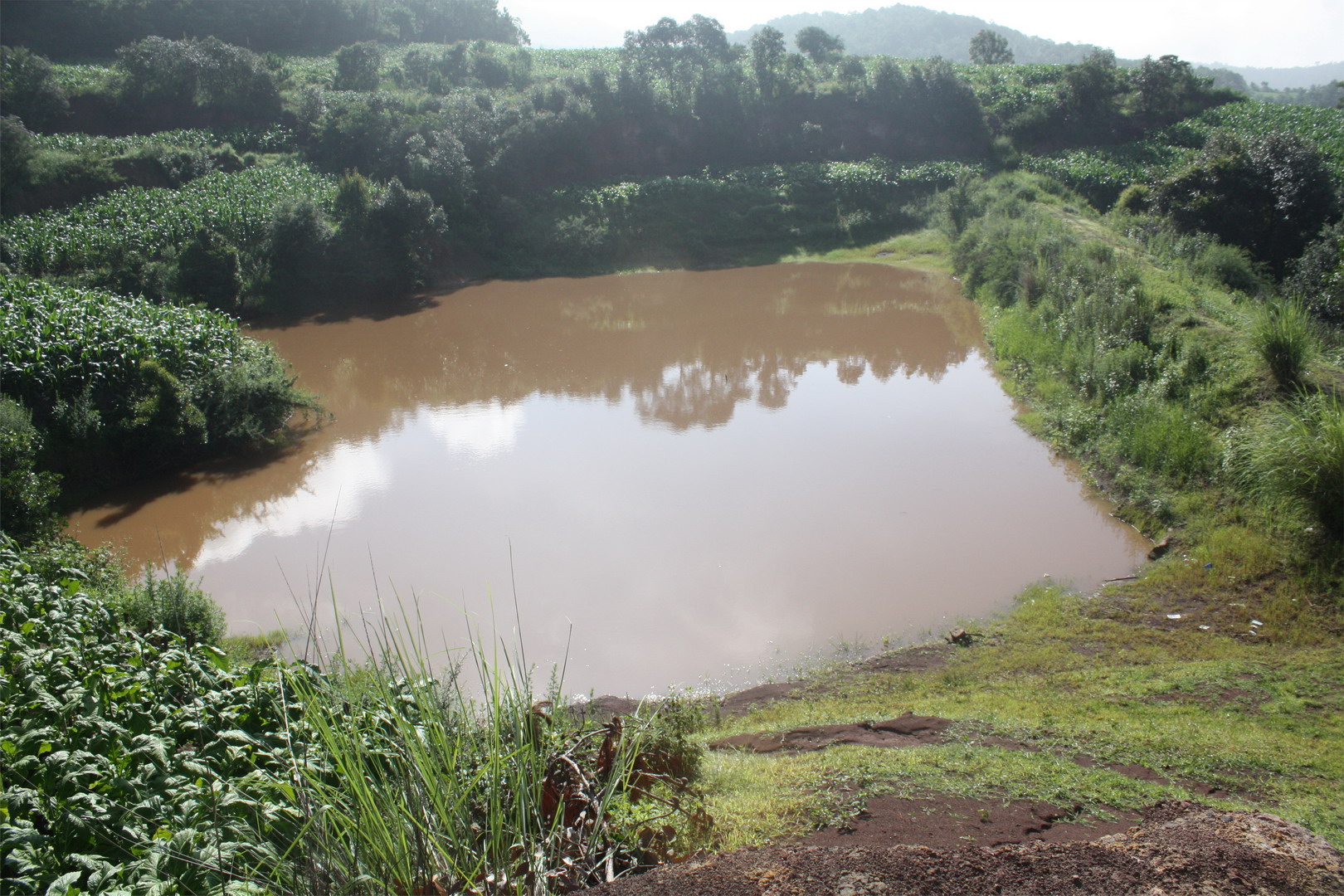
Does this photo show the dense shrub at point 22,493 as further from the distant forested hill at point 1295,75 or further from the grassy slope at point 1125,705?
the distant forested hill at point 1295,75

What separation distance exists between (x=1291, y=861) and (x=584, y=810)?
6.85 ft

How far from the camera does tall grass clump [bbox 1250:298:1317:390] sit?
26.2 ft

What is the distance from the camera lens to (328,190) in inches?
857

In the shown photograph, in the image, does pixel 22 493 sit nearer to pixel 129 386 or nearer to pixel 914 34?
pixel 129 386

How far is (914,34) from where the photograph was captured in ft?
414

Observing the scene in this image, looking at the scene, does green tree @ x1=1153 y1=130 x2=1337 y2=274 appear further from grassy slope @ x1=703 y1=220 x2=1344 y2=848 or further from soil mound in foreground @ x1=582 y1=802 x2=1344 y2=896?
soil mound in foreground @ x1=582 y1=802 x2=1344 y2=896

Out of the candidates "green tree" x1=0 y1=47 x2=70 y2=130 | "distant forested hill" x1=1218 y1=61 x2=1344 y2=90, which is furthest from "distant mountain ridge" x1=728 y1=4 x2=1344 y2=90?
"green tree" x1=0 y1=47 x2=70 y2=130

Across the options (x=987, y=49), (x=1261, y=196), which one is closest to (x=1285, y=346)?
(x=1261, y=196)

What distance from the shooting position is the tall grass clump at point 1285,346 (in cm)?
798

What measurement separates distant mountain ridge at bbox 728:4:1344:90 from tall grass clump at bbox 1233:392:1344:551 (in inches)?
4542

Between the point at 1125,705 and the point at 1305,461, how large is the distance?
3180 millimetres

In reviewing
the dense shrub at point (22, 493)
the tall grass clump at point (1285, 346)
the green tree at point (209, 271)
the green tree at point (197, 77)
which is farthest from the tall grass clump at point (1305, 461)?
the green tree at point (197, 77)

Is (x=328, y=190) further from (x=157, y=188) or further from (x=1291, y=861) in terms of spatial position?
(x=1291, y=861)

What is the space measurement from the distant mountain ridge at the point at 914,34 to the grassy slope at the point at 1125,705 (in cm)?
11659
